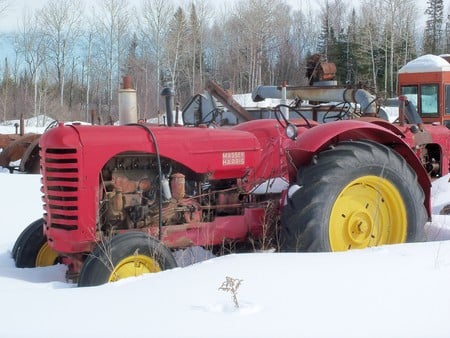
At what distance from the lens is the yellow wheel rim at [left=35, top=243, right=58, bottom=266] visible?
16.4 ft

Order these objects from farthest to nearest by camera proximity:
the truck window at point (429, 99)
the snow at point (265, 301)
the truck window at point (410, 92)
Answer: the truck window at point (410, 92) < the truck window at point (429, 99) < the snow at point (265, 301)

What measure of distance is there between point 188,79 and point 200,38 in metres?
3.26

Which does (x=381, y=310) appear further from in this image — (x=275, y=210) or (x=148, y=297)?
(x=275, y=210)

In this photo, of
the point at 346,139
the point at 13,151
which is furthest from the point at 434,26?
the point at 346,139

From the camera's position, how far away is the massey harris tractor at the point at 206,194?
421cm

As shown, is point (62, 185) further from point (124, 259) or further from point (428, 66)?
point (428, 66)

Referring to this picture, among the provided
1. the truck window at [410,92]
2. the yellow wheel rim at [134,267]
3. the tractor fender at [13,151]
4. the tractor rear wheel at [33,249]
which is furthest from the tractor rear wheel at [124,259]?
the tractor fender at [13,151]

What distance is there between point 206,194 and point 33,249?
1.48m

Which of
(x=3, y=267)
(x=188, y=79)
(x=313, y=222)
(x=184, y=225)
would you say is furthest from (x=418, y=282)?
(x=188, y=79)

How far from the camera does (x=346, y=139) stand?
16.6ft

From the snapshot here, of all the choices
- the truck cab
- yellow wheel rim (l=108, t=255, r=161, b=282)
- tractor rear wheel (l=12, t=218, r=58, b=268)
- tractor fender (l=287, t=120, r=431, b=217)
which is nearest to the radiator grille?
yellow wheel rim (l=108, t=255, r=161, b=282)

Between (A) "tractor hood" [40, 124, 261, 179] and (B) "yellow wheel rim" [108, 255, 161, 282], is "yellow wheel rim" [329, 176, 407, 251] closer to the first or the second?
(A) "tractor hood" [40, 124, 261, 179]

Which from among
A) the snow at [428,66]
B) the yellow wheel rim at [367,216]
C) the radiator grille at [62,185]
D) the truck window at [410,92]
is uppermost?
the snow at [428,66]

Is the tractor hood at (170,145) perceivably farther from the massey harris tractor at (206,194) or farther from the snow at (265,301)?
the snow at (265,301)
